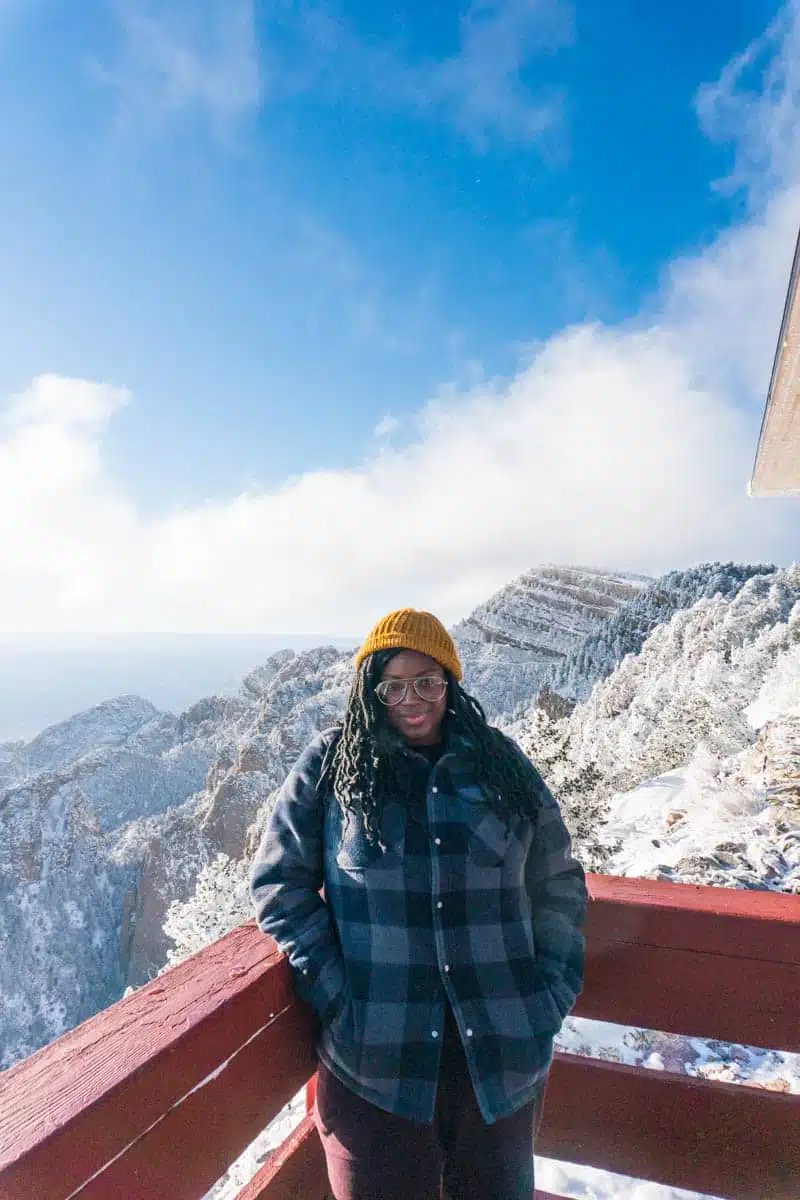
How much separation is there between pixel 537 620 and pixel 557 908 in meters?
139

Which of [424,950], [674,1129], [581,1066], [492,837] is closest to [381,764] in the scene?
[492,837]

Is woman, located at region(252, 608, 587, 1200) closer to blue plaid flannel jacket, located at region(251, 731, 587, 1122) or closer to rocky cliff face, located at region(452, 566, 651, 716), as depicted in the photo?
blue plaid flannel jacket, located at region(251, 731, 587, 1122)

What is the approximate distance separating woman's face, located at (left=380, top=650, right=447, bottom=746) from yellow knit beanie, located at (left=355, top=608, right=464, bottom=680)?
0.09 ft

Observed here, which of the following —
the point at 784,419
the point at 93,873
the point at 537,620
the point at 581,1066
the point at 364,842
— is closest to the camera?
the point at 364,842

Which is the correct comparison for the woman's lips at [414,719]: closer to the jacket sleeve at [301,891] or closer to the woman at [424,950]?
the woman at [424,950]

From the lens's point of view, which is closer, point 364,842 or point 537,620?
point 364,842

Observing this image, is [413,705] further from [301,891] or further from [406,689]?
[301,891]

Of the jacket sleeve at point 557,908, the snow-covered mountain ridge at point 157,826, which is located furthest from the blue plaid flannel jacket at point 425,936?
the snow-covered mountain ridge at point 157,826

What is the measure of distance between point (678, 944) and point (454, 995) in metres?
0.57

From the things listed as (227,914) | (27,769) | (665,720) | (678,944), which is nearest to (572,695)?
(665,720)

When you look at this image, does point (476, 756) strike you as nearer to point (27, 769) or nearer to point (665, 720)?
point (665, 720)

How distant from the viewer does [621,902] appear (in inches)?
60.9

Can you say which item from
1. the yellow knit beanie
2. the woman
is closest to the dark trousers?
the woman

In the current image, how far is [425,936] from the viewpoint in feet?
4.76
